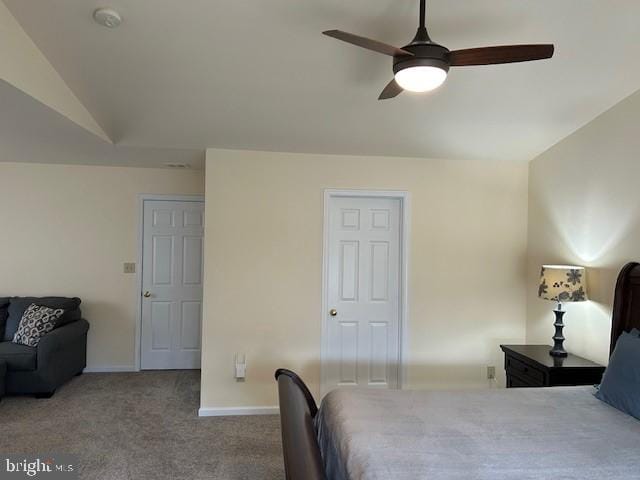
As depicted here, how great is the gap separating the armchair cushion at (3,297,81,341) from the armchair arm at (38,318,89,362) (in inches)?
3.2

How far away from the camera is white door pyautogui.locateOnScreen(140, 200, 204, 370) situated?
15.6 ft

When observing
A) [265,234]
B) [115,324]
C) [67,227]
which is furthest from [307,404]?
[67,227]

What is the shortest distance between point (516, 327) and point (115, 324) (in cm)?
416

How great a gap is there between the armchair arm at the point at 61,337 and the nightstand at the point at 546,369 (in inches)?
154

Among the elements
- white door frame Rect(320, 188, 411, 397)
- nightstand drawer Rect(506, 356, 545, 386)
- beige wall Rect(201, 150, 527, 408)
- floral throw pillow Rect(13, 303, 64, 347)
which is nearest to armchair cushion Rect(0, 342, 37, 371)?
floral throw pillow Rect(13, 303, 64, 347)

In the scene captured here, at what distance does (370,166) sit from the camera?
12.2 ft

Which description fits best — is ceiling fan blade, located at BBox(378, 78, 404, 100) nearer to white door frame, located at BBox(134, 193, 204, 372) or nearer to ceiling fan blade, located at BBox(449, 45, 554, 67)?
ceiling fan blade, located at BBox(449, 45, 554, 67)

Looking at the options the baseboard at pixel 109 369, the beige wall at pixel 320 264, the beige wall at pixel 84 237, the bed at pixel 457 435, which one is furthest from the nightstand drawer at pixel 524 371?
the baseboard at pixel 109 369

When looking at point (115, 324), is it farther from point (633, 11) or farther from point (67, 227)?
point (633, 11)

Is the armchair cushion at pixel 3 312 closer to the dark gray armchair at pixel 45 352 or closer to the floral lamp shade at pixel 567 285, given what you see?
the dark gray armchair at pixel 45 352

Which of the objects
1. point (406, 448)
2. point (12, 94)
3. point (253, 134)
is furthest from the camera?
point (253, 134)

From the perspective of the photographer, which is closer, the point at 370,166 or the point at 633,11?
the point at 633,11

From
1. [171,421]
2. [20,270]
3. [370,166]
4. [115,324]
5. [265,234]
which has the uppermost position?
[370,166]

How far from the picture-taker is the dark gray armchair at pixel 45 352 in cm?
370
